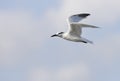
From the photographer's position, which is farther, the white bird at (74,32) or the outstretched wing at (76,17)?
the outstretched wing at (76,17)

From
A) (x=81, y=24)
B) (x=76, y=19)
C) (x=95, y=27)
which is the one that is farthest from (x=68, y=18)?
(x=95, y=27)

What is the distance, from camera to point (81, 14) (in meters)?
31.3

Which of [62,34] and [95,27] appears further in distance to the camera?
[62,34]

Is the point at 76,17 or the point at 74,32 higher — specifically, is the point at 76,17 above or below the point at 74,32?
above

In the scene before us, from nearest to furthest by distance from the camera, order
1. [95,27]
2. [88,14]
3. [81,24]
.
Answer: [95,27] < [81,24] < [88,14]

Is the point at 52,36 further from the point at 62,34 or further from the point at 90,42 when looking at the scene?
the point at 90,42

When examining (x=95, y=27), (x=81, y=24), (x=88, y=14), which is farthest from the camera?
(x=88, y=14)

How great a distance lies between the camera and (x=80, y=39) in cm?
2975

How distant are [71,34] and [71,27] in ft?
1.97

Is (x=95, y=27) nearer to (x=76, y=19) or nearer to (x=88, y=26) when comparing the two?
(x=88, y=26)

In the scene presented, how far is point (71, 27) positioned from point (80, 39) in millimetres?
1023

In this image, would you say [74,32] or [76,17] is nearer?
[74,32]

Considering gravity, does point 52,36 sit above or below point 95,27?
below

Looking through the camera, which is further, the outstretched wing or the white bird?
the outstretched wing
